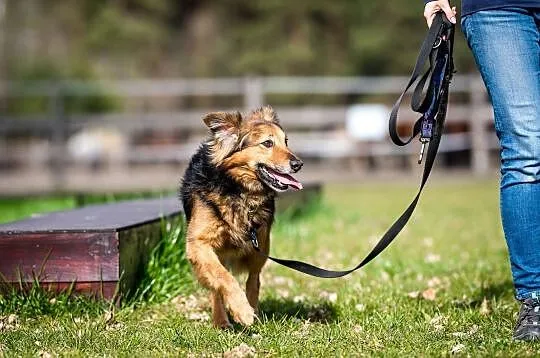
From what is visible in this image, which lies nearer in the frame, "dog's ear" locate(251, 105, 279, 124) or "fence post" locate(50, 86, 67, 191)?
"dog's ear" locate(251, 105, 279, 124)

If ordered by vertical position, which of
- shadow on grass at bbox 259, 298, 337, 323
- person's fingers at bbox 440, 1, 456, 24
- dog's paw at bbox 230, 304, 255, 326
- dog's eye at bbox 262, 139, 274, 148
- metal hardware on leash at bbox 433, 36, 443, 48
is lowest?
shadow on grass at bbox 259, 298, 337, 323

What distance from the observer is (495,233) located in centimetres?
823

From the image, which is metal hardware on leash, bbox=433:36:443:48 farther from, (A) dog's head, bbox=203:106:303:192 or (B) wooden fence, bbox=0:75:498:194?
(B) wooden fence, bbox=0:75:498:194

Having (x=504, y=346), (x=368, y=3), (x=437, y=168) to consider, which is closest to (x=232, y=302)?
(x=504, y=346)

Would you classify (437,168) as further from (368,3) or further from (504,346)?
(504,346)

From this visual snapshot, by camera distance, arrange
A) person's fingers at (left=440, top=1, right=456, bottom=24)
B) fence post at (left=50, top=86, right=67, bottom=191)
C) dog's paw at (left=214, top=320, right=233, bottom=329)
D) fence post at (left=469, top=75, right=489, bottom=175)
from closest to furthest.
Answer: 1. person's fingers at (left=440, top=1, right=456, bottom=24)
2. dog's paw at (left=214, top=320, right=233, bottom=329)
3. fence post at (left=50, top=86, right=67, bottom=191)
4. fence post at (left=469, top=75, right=489, bottom=175)

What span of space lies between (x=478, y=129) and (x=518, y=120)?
47.2ft

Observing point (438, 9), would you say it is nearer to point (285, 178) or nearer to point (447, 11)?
point (447, 11)

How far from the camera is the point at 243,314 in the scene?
3.61 metres

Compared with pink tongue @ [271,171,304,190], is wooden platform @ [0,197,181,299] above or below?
below

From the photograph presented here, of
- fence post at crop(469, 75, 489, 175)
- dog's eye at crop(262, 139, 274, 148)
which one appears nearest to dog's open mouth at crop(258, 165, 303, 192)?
dog's eye at crop(262, 139, 274, 148)

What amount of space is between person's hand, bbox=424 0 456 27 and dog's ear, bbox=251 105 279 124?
111 centimetres

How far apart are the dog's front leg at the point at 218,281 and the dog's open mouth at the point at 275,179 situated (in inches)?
17.9

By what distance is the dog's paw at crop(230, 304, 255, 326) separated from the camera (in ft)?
11.8
